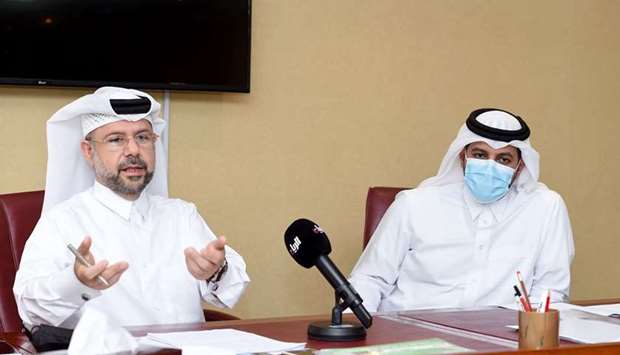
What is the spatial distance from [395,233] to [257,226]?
0.76 m

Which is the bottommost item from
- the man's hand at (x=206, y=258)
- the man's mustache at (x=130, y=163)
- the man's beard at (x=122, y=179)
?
the man's hand at (x=206, y=258)

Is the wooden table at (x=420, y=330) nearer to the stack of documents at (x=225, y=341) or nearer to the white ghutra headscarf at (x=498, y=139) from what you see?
the stack of documents at (x=225, y=341)

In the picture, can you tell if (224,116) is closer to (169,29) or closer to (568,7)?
(169,29)

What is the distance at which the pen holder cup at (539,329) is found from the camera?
2395mm

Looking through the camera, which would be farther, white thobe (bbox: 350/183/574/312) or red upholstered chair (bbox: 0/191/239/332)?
white thobe (bbox: 350/183/574/312)

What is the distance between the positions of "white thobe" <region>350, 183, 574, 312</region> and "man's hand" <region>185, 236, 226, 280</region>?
1102 millimetres

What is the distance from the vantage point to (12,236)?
11.8 ft

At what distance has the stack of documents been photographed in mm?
2366

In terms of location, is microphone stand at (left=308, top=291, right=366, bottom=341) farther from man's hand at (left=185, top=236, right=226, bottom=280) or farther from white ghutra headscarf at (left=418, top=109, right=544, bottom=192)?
white ghutra headscarf at (left=418, top=109, right=544, bottom=192)

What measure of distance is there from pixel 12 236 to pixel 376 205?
1.62 m

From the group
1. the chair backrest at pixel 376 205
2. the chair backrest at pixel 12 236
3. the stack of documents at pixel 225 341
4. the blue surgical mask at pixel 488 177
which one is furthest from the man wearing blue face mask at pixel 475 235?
the stack of documents at pixel 225 341

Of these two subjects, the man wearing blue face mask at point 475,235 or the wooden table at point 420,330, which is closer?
the wooden table at point 420,330

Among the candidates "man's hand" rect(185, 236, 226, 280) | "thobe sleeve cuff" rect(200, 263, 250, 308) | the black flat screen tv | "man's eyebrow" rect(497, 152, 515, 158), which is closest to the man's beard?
"thobe sleeve cuff" rect(200, 263, 250, 308)

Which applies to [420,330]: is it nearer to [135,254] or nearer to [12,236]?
[135,254]
